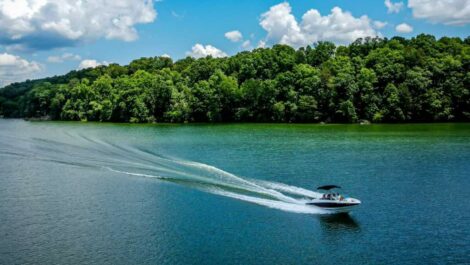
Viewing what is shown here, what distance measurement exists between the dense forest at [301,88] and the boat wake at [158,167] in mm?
56065

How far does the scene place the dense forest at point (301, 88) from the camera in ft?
346

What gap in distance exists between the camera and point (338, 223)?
32531mm

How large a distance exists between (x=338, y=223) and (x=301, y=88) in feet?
293

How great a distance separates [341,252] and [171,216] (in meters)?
13.6

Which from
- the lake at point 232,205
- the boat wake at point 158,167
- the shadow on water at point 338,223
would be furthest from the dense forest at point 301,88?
the shadow on water at point 338,223

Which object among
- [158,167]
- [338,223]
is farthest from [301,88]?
[338,223]

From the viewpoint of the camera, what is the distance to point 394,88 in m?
106

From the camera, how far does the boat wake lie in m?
38.3

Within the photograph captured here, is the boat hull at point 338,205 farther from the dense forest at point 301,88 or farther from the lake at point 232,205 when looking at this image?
the dense forest at point 301,88

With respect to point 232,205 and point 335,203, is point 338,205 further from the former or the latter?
point 232,205

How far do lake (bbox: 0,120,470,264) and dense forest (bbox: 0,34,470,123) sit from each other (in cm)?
4132

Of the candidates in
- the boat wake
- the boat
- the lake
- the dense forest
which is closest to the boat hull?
the boat

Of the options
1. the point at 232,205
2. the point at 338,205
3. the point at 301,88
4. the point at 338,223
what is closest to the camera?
the point at 338,223

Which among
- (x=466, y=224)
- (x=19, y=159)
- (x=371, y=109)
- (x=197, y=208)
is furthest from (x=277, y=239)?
(x=371, y=109)
